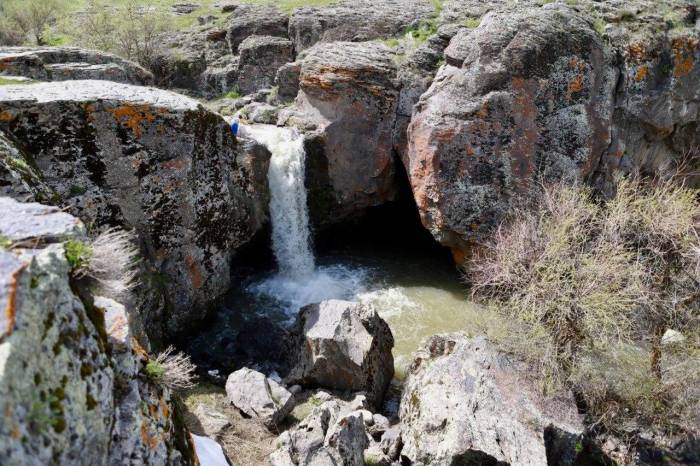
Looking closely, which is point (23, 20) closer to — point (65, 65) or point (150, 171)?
point (65, 65)

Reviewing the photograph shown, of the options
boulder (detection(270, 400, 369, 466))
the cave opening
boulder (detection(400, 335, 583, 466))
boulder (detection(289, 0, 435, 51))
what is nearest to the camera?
boulder (detection(270, 400, 369, 466))

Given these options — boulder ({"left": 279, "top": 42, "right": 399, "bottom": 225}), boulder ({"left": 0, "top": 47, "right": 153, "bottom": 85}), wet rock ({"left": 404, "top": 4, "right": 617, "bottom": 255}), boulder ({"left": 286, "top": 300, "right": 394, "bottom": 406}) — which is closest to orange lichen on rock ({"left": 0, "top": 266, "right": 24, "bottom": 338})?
boulder ({"left": 286, "top": 300, "right": 394, "bottom": 406})

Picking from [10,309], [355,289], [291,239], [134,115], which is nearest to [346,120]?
[291,239]

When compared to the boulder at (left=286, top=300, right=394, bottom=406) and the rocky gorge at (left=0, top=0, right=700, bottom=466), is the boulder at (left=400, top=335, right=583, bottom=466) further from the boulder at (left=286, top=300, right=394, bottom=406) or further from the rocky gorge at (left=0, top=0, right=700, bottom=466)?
the boulder at (left=286, top=300, right=394, bottom=406)

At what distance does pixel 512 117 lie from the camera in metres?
13.0

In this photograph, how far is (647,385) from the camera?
8.17 m

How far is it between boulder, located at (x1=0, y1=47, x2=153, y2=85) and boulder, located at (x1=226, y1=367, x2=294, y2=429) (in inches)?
356

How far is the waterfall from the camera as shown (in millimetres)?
14289

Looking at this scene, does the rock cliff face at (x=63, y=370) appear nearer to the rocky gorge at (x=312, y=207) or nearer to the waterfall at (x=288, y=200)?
the rocky gorge at (x=312, y=207)

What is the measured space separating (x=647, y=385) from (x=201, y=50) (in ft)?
68.2

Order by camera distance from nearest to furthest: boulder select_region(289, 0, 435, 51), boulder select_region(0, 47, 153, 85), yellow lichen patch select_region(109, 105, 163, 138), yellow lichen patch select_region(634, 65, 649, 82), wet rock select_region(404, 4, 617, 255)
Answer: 1. yellow lichen patch select_region(109, 105, 163, 138)
2. boulder select_region(0, 47, 153, 85)
3. wet rock select_region(404, 4, 617, 255)
4. yellow lichen patch select_region(634, 65, 649, 82)
5. boulder select_region(289, 0, 435, 51)

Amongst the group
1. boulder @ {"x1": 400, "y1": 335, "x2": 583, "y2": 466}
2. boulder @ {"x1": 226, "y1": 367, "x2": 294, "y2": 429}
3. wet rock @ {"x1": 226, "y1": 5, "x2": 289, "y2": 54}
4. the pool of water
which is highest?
wet rock @ {"x1": 226, "y1": 5, "x2": 289, "y2": 54}

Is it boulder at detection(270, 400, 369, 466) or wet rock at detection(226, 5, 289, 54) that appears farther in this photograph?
wet rock at detection(226, 5, 289, 54)

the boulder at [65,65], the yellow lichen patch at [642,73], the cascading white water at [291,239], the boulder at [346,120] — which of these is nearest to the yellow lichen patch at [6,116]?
the boulder at [65,65]
